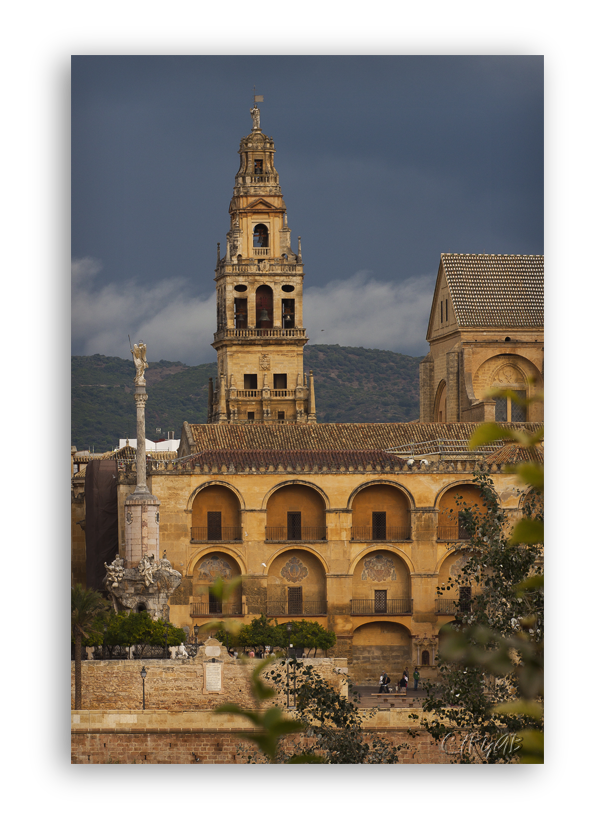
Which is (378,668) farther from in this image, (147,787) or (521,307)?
(147,787)

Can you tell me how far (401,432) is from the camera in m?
45.9

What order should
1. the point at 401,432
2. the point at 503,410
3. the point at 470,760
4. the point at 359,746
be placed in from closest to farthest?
the point at 470,760
the point at 359,746
the point at 401,432
the point at 503,410

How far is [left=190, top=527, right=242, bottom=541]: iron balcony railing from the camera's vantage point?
42406 millimetres

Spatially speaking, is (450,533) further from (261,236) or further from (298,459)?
(261,236)

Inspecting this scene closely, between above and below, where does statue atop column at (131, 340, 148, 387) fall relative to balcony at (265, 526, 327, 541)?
above

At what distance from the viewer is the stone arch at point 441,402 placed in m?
54.2

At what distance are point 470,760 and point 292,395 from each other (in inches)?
1507

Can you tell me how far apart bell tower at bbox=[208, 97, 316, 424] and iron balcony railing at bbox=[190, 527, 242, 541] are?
11.8m

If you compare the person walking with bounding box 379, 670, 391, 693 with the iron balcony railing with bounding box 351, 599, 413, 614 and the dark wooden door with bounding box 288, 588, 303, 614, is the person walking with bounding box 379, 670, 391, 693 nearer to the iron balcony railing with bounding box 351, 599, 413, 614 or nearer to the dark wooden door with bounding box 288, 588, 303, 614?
the iron balcony railing with bounding box 351, 599, 413, 614

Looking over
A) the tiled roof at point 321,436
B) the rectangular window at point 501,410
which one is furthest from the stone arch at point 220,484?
the rectangular window at point 501,410

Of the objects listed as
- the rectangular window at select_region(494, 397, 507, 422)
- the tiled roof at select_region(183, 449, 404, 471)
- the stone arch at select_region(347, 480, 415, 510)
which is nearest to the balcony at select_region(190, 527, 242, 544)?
Result: the tiled roof at select_region(183, 449, 404, 471)

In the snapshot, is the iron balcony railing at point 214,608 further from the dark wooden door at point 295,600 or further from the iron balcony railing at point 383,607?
the iron balcony railing at point 383,607

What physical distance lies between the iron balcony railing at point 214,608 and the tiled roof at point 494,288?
1579 centimetres
